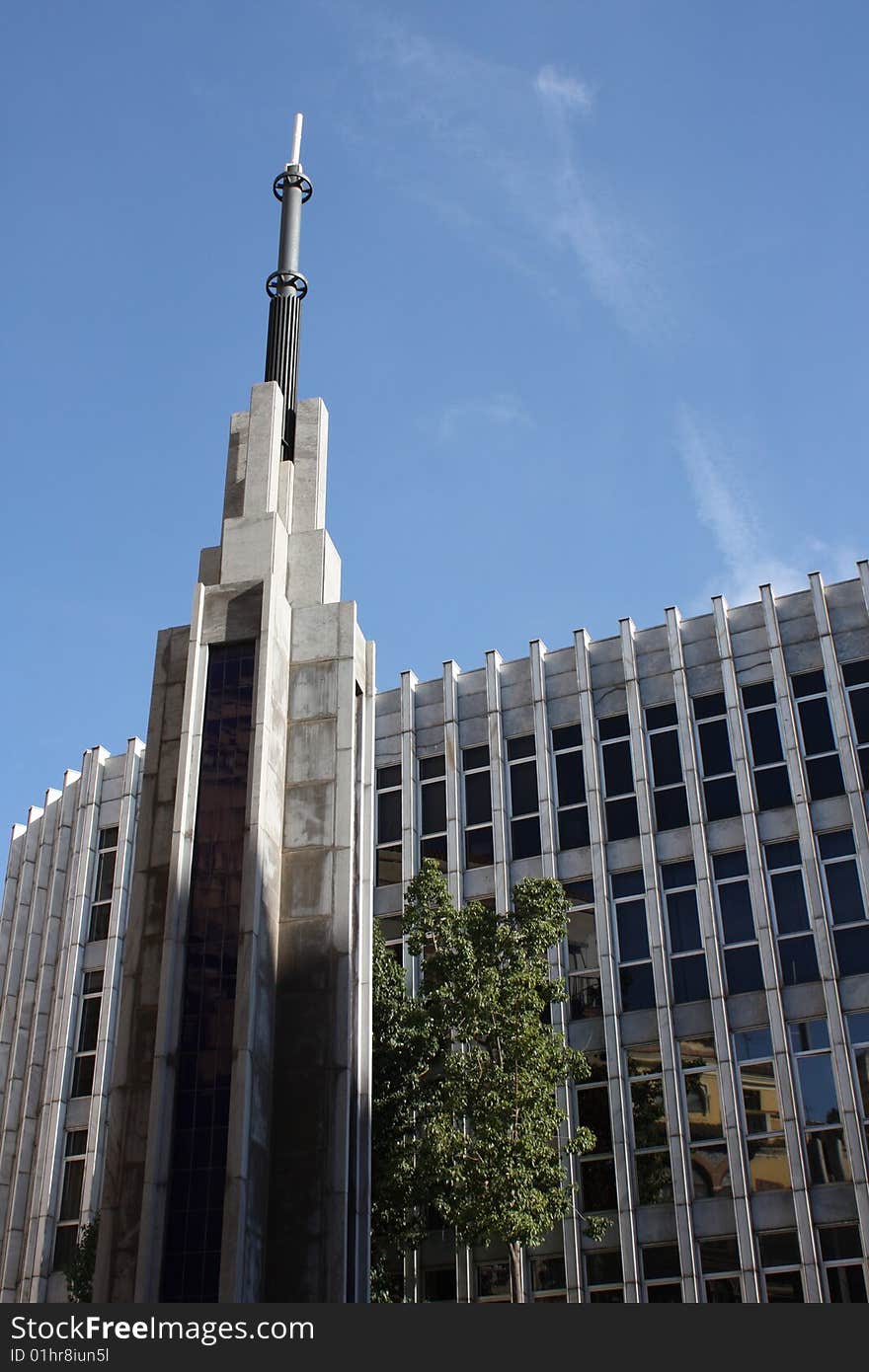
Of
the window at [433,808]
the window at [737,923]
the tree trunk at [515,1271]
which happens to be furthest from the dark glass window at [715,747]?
the tree trunk at [515,1271]

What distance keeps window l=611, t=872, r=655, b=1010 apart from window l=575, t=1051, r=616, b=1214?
1.84m

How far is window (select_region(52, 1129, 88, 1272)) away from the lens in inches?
1649

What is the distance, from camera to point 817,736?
126 feet

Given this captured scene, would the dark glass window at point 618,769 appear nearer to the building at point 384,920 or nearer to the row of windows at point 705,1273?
the building at point 384,920

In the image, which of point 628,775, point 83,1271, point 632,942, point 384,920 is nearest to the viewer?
point 83,1271

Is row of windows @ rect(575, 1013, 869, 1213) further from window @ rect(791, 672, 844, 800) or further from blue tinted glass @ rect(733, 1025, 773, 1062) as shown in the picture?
window @ rect(791, 672, 844, 800)

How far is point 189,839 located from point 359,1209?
18.8 feet

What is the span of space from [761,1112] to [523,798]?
11191 mm

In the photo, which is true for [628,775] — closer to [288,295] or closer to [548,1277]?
[548,1277]

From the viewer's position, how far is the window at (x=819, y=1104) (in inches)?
1321

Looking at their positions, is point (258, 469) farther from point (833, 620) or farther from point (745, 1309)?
point (833, 620)

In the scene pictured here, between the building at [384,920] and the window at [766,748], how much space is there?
3.1 inches

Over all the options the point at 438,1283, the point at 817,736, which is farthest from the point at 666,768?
the point at 438,1283

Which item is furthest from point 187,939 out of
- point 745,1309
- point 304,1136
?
point 745,1309
